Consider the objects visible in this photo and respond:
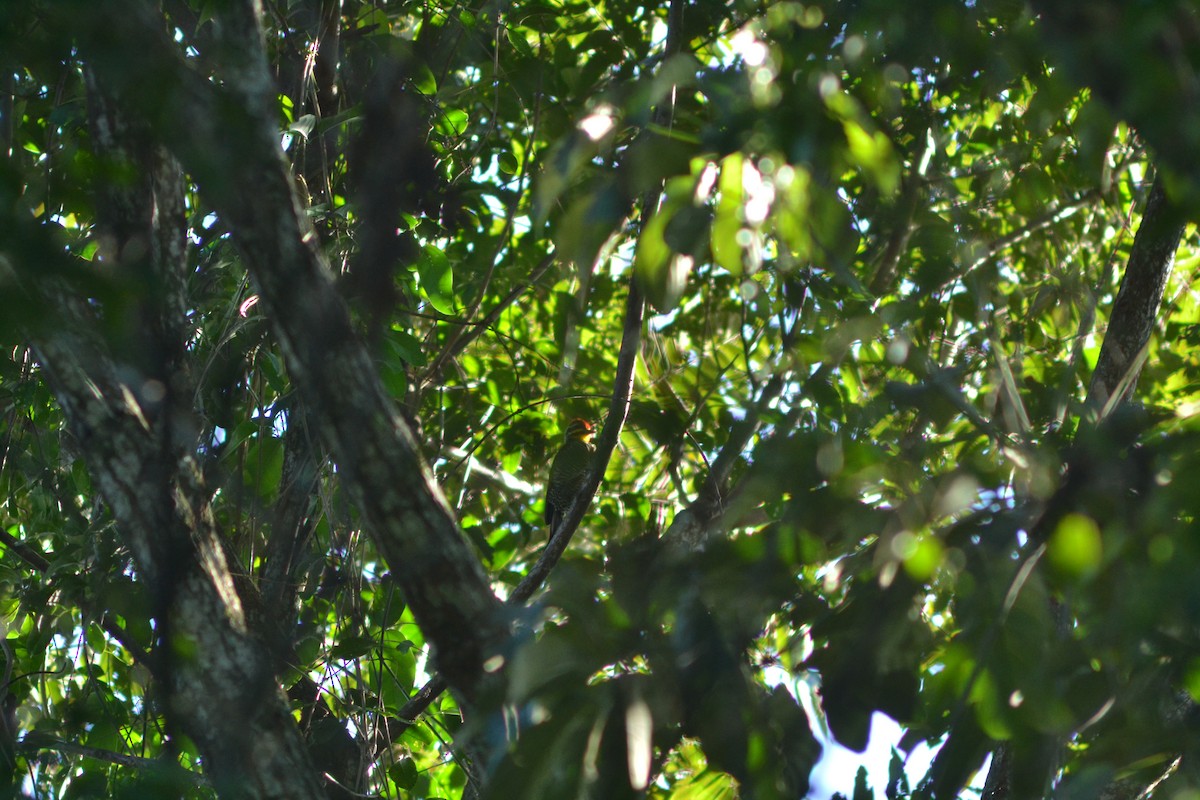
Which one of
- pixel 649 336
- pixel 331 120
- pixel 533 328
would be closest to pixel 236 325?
pixel 331 120

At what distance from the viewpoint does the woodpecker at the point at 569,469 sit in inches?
196

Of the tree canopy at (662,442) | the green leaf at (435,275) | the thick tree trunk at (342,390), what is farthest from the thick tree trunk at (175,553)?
the green leaf at (435,275)

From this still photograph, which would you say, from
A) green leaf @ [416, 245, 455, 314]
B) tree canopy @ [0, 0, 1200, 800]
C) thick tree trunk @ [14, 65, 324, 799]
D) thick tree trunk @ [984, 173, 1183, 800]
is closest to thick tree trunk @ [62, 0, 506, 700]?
tree canopy @ [0, 0, 1200, 800]

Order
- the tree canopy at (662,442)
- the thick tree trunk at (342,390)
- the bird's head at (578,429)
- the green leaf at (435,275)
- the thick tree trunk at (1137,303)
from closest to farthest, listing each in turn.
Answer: the tree canopy at (662,442)
the thick tree trunk at (342,390)
the thick tree trunk at (1137,303)
the green leaf at (435,275)
the bird's head at (578,429)

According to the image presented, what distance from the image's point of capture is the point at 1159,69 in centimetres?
108

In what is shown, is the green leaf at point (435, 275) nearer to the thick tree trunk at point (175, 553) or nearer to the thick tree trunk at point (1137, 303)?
the thick tree trunk at point (175, 553)

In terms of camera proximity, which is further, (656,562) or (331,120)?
(331,120)

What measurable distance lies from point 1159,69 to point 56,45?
1219mm

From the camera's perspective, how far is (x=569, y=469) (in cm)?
520

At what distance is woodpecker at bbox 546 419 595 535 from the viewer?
4.97 metres

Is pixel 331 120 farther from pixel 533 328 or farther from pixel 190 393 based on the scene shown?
pixel 533 328

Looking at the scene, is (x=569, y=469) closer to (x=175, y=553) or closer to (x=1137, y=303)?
(x=1137, y=303)

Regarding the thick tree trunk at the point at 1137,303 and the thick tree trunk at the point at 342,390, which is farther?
the thick tree trunk at the point at 1137,303

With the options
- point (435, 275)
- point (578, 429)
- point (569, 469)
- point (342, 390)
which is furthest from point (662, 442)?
point (569, 469)
